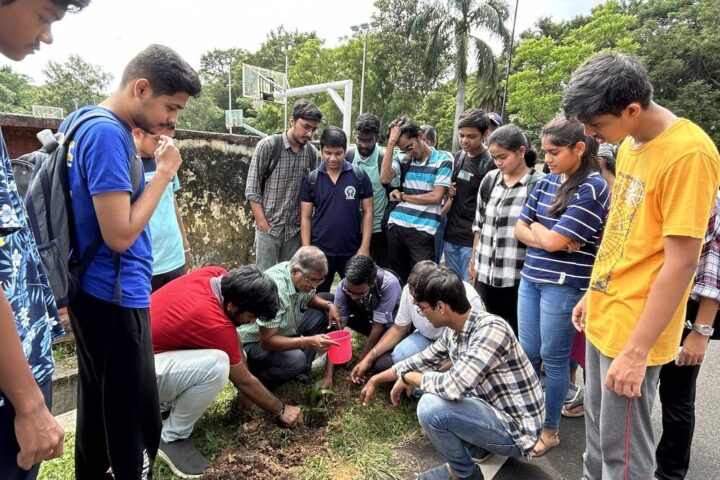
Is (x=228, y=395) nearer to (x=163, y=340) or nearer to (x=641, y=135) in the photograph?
(x=163, y=340)

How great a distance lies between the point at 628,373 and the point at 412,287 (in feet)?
3.38

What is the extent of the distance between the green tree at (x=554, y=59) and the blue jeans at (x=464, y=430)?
1846cm

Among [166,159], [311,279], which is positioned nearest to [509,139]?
[311,279]

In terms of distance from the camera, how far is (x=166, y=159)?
66.6 inches

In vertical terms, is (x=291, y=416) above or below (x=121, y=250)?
below

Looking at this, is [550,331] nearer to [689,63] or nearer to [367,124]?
[367,124]

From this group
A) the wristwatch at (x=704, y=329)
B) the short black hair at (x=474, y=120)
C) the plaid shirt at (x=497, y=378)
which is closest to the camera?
the wristwatch at (x=704, y=329)

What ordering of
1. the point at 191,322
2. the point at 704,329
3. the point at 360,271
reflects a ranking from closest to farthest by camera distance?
the point at 704,329
the point at 191,322
the point at 360,271

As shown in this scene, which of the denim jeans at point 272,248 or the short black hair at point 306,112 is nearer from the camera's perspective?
the short black hair at point 306,112

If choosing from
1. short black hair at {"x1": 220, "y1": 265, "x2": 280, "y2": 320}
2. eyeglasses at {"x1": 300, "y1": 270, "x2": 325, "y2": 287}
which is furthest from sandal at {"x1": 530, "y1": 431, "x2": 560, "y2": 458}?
short black hair at {"x1": 220, "y1": 265, "x2": 280, "y2": 320}

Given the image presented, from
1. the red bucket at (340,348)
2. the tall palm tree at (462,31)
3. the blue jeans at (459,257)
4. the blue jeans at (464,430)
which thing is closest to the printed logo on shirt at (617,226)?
the blue jeans at (464,430)

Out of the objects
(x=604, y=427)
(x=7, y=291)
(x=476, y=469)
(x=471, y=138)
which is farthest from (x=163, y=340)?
(x=471, y=138)

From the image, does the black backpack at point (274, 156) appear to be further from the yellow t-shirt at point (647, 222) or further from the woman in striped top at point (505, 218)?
the yellow t-shirt at point (647, 222)

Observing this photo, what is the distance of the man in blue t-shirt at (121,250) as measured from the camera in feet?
→ 4.86
